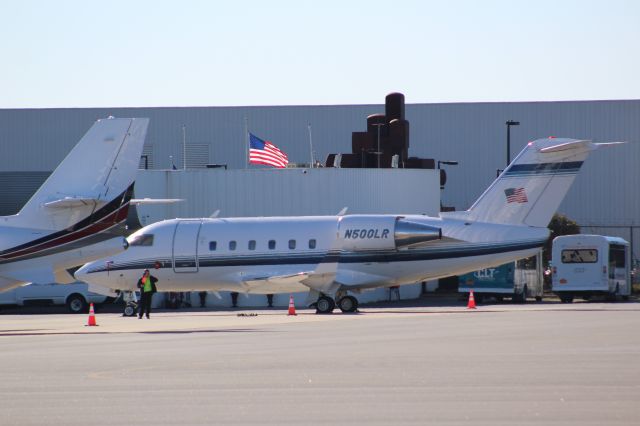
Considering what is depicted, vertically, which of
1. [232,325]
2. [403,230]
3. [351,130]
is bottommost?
[232,325]

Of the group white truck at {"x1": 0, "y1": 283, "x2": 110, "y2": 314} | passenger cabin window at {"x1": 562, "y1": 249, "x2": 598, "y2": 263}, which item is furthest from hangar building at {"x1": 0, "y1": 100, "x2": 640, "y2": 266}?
white truck at {"x1": 0, "y1": 283, "x2": 110, "y2": 314}

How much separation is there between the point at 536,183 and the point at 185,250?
11344 mm

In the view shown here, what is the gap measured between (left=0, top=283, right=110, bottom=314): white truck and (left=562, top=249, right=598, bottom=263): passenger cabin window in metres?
19.3

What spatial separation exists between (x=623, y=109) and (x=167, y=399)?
59.8m

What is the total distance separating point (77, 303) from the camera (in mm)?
44812

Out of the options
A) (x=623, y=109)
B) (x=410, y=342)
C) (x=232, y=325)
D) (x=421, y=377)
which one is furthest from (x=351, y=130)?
(x=421, y=377)

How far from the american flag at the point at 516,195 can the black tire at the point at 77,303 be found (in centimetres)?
1858

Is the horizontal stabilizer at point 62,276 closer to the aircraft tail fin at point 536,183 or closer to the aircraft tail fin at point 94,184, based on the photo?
the aircraft tail fin at point 94,184

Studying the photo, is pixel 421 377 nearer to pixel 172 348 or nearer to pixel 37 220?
pixel 172 348

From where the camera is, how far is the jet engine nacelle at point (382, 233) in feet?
114

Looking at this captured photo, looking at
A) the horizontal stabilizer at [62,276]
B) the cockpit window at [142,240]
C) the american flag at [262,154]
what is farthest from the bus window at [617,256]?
the horizontal stabilizer at [62,276]

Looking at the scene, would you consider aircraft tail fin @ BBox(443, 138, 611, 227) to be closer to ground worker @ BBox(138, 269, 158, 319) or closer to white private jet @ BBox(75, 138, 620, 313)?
white private jet @ BBox(75, 138, 620, 313)

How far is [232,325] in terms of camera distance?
28.0 m

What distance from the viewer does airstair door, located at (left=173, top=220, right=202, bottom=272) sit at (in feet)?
120
